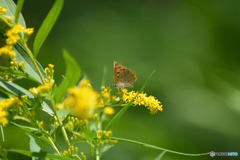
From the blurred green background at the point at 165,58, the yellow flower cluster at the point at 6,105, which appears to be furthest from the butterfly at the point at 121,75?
the blurred green background at the point at 165,58

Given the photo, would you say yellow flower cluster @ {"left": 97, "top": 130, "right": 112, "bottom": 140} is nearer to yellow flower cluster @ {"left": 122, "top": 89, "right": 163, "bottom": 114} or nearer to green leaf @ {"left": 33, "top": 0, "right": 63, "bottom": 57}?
yellow flower cluster @ {"left": 122, "top": 89, "right": 163, "bottom": 114}

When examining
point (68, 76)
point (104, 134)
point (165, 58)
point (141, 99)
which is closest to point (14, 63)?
point (68, 76)

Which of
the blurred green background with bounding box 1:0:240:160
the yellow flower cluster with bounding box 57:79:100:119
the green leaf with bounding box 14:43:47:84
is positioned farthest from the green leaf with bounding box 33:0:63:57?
the blurred green background with bounding box 1:0:240:160

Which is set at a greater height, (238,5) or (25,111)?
(238,5)

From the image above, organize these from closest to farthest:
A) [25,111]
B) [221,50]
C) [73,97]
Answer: [73,97] → [25,111] → [221,50]

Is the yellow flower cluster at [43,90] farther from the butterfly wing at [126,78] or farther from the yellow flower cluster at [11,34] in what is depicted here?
the butterfly wing at [126,78]

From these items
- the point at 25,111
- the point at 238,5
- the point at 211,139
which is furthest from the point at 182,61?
the point at 25,111

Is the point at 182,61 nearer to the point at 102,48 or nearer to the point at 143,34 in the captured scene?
the point at 143,34
